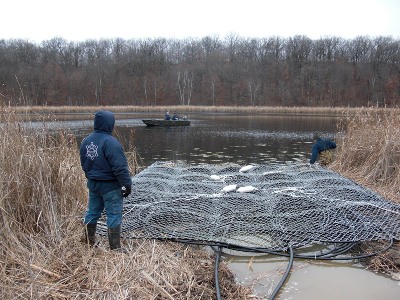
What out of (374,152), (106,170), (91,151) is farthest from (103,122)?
(374,152)

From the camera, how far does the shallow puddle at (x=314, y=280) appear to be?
354 centimetres

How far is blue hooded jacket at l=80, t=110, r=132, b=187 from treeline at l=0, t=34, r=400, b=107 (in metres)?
56.5

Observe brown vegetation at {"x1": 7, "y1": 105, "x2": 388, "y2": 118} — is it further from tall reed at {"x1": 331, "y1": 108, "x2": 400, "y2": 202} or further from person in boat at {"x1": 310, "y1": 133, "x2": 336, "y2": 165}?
tall reed at {"x1": 331, "y1": 108, "x2": 400, "y2": 202}

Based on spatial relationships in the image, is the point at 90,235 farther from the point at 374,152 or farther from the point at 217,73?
the point at 217,73

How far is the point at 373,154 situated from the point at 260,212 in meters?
3.83

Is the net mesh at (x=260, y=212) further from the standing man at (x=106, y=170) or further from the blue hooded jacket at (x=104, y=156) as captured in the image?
the blue hooded jacket at (x=104, y=156)

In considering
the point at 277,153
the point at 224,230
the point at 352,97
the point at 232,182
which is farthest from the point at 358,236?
the point at 352,97

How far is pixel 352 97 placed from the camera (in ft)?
201

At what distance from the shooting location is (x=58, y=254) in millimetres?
3500

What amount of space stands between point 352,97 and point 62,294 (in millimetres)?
64503

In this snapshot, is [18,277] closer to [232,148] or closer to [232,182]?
[232,182]

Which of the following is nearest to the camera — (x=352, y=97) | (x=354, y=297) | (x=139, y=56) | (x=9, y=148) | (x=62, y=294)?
(x=62, y=294)

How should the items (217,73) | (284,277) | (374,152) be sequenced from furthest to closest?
(217,73)
(374,152)
(284,277)

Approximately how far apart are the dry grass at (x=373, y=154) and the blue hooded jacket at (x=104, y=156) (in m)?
4.54
